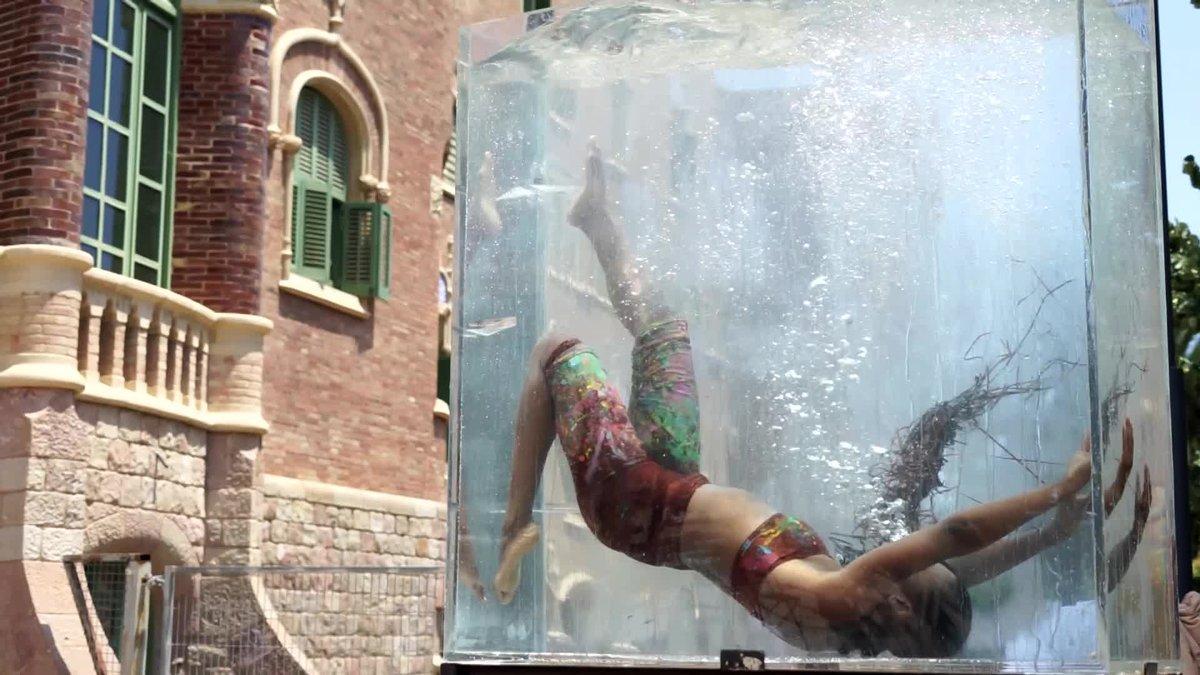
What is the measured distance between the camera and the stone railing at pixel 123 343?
10328 millimetres

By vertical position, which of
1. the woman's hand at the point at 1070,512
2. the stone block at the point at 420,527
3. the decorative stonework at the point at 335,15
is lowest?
the woman's hand at the point at 1070,512

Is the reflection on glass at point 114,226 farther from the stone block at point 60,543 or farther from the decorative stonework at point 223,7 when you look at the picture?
the stone block at point 60,543

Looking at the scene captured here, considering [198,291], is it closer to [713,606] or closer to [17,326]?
[17,326]

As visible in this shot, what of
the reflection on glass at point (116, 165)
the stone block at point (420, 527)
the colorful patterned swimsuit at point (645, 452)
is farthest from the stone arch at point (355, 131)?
the colorful patterned swimsuit at point (645, 452)

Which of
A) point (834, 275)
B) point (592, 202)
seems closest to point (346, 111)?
point (592, 202)

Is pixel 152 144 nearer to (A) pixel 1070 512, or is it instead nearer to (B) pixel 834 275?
(B) pixel 834 275

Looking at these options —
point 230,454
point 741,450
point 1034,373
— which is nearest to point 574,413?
point 741,450

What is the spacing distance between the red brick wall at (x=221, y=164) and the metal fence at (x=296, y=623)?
2.46 m

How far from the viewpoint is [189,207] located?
12.5 metres

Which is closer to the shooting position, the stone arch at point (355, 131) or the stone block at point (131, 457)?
the stone block at point (131, 457)

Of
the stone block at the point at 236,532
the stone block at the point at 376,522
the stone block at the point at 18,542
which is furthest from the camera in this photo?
the stone block at the point at 376,522

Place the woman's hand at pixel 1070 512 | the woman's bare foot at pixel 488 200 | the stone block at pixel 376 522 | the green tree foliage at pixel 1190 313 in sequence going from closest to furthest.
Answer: the woman's hand at pixel 1070 512 → the woman's bare foot at pixel 488 200 → the stone block at pixel 376 522 → the green tree foliage at pixel 1190 313

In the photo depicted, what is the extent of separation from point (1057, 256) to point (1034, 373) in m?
0.41

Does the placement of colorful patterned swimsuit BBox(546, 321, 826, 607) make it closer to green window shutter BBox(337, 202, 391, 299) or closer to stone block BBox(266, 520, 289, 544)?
stone block BBox(266, 520, 289, 544)
